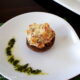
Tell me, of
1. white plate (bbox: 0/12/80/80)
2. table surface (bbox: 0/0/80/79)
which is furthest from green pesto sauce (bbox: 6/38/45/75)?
table surface (bbox: 0/0/80/79)

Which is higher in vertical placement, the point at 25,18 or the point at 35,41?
the point at 25,18

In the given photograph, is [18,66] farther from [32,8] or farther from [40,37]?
[32,8]

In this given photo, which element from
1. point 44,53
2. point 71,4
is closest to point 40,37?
point 44,53

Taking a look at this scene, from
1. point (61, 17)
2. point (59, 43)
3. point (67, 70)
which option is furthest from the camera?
point (61, 17)

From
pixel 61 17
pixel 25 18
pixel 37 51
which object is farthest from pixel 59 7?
pixel 37 51

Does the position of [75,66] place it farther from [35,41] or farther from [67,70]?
[35,41]

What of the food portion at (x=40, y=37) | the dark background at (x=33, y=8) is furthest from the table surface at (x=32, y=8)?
the food portion at (x=40, y=37)
